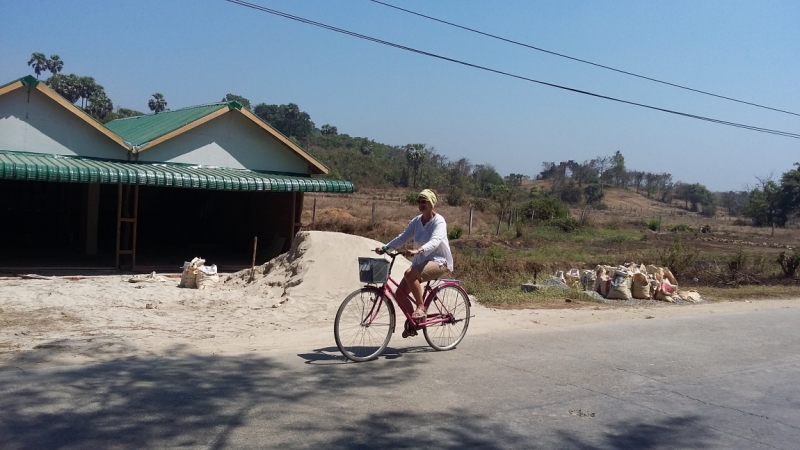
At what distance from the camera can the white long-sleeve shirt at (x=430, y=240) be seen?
324 inches

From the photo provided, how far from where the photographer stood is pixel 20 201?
21984 millimetres

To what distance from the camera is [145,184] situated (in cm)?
1569

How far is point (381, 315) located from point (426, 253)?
890 mm

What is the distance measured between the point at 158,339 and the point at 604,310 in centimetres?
827

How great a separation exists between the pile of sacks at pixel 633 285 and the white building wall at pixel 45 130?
37.8ft

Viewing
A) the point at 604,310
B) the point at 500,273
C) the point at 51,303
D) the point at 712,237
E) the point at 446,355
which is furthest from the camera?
the point at 712,237

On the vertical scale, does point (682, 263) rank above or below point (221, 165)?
below

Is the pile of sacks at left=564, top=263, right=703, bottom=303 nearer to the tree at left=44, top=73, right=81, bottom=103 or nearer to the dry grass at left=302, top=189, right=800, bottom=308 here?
the dry grass at left=302, top=189, right=800, bottom=308

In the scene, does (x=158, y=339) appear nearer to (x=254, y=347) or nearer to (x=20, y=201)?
(x=254, y=347)

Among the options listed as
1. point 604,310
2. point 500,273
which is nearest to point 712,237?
point 500,273

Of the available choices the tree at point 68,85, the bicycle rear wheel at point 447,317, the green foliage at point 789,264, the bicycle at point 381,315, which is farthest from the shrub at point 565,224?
the tree at point 68,85

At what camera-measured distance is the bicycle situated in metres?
7.88

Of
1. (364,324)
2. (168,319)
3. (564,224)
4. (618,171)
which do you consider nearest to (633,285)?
(364,324)

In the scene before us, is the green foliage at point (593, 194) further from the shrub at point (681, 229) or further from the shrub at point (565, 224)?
the shrub at point (565, 224)
